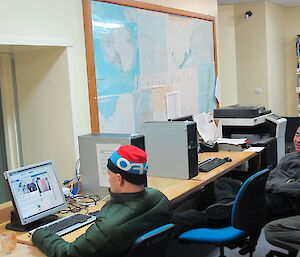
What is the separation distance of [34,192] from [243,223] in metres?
1.31

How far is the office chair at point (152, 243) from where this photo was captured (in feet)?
5.94

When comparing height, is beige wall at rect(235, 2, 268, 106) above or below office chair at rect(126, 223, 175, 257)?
above

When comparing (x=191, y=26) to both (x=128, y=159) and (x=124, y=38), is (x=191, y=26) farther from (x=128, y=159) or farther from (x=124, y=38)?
(x=128, y=159)

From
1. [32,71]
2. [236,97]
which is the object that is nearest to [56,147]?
[32,71]

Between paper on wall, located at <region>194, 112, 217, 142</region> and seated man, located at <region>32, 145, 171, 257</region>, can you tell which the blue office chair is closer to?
seated man, located at <region>32, 145, 171, 257</region>

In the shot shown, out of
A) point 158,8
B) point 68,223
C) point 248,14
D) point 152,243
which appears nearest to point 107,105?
point 158,8

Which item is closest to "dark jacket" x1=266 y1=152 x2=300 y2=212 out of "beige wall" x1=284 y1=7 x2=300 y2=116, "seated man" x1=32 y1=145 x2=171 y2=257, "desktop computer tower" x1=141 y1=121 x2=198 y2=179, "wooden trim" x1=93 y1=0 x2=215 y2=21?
"desktop computer tower" x1=141 y1=121 x2=198 y2=179

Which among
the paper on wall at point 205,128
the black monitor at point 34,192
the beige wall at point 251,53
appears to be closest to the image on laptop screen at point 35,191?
the black monitor at point 34,192

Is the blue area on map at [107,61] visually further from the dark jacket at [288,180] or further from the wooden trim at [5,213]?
the dark jacket at [288,180]

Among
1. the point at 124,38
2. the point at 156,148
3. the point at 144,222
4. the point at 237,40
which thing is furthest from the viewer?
the point at 237,40

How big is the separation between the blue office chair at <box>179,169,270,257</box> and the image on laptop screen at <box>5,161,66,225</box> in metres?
0.91

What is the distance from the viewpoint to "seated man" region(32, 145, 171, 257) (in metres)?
1.88

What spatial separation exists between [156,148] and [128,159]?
4.47 ft

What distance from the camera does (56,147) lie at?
3355mm
